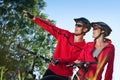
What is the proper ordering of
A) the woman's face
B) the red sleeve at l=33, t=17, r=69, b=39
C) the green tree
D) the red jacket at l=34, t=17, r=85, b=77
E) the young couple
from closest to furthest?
the young couple → the woman's face → the red jacket at l=34, t=17, r=85, b=77 → the red sleeve at l=33, t=17, r=69, b=39 → the green tree

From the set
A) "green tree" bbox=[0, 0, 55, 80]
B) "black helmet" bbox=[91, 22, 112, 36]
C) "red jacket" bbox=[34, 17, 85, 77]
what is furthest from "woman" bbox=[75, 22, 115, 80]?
"green tree" bbox=[0, 0, 55, 80]

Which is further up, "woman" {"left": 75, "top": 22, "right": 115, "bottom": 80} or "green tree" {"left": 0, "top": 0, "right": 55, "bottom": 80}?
"woman" {"left": 75, "top": 22, "right": 115, "bottom": 80}

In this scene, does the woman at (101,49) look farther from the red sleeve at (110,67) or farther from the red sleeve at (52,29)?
the red sleeve at (52,29)

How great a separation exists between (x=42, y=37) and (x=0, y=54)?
326 inches

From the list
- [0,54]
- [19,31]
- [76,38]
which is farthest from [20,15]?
[76,38]

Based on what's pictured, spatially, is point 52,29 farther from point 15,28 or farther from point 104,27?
point 15,28

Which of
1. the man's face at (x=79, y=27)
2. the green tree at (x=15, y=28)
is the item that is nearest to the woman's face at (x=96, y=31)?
the man's face at (x=79, y=27)

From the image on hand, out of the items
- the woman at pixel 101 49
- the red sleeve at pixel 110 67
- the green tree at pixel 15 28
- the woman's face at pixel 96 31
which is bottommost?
the green tree at pixel 15 28

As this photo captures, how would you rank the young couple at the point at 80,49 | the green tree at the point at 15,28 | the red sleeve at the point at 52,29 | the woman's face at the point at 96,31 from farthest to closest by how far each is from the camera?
1. the green tree at the point at 15,28
2. the red sleeve at the point at 52,29
3. the woman's face at the point at 96,31
4. the young couple at the point at 80,49

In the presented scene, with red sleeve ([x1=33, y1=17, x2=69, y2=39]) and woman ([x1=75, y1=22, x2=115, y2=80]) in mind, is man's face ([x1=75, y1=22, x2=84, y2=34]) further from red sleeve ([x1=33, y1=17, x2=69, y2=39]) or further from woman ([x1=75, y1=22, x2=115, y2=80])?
woman ([x1=75, y1=22, x2=115, y2=80])

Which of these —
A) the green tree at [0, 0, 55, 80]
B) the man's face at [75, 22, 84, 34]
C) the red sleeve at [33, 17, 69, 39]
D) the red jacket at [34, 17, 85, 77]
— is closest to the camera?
the red jacket at [34, 17, 85, 77]

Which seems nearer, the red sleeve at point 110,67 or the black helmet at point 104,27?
the red sleeve at point 110,67

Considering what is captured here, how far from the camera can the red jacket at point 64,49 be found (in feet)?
26.7

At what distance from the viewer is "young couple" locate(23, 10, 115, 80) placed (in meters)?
7.03
